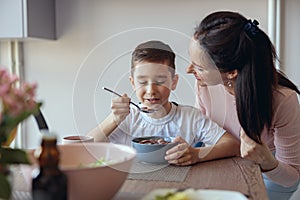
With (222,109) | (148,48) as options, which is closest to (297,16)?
(222,109)

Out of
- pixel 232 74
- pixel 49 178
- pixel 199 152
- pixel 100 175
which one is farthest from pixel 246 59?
pixel 49 178

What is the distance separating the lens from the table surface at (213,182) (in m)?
0.76

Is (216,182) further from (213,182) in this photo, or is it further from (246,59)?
(246,59)

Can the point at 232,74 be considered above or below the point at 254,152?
above

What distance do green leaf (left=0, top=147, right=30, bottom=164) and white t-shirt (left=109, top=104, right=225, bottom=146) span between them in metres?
0.70

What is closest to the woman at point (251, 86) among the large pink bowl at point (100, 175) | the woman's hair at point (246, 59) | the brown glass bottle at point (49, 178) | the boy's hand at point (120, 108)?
the woman's hair at point (246, 59)

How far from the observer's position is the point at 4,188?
49 centimetres

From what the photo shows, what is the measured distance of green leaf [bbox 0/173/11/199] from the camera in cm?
49

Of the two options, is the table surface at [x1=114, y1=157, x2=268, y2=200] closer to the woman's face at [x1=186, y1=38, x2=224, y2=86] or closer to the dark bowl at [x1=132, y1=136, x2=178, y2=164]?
the dark bowl at [x1=132, y1=136, x2=178, y2=164]

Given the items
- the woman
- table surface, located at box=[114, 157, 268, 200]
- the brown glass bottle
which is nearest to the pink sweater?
the woman

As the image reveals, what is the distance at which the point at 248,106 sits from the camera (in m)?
1.25

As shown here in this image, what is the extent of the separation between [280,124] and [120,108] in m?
0.53

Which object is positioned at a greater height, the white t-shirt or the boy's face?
the boy's face

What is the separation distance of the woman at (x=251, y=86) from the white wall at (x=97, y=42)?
39 cm
